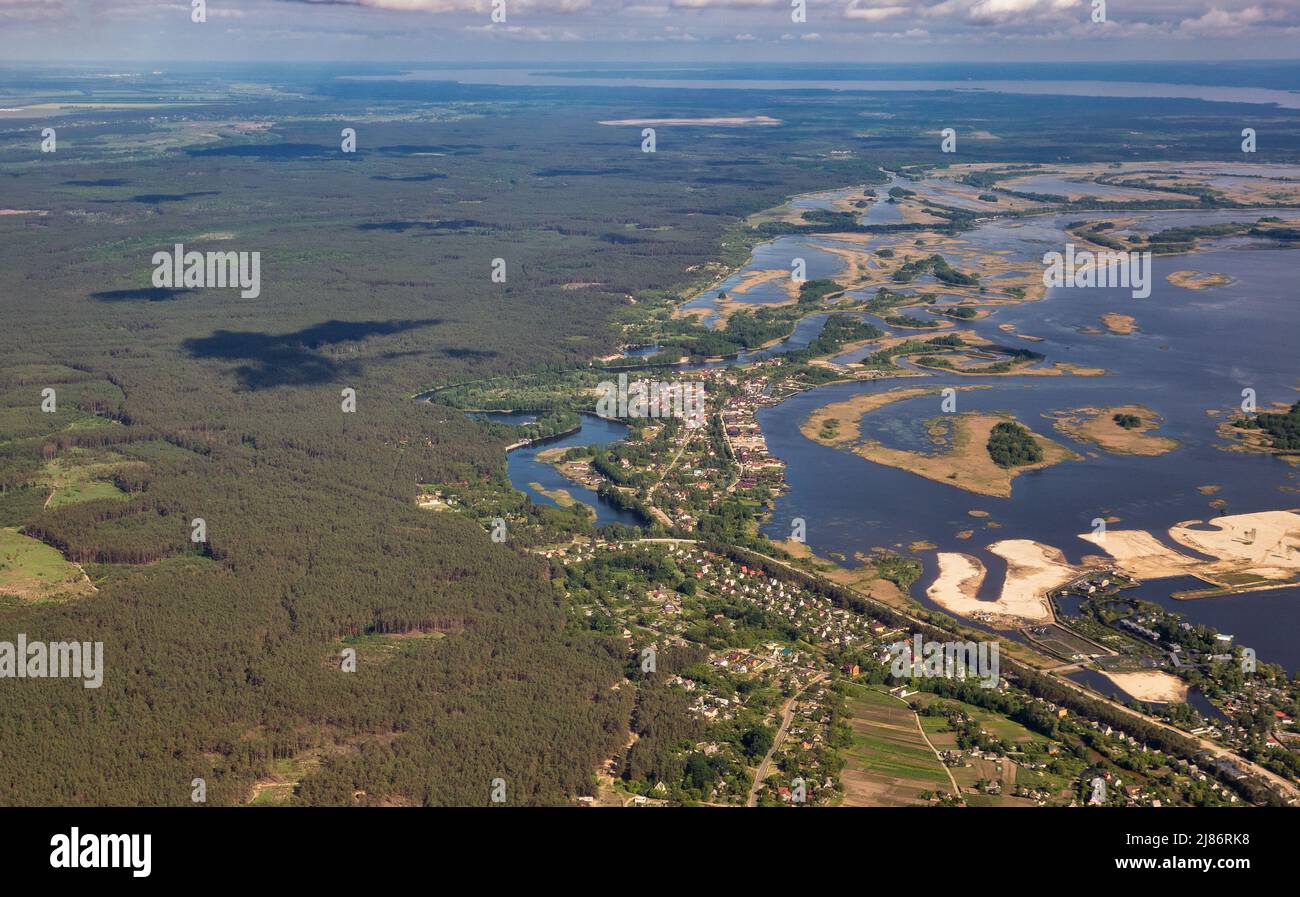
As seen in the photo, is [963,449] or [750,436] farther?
[750,436]

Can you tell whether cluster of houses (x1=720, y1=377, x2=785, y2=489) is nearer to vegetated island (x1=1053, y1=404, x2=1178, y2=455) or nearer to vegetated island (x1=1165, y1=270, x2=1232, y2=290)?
vegetated island (x1=1053, y1=404, x2=1178, y2=455)

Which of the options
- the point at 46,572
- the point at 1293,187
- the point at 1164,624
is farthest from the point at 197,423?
the point at 1293,187

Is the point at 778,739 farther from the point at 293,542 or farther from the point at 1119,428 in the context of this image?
the point at 1119,428

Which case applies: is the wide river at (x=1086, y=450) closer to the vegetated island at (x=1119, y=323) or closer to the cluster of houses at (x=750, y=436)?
the vegetated island at (x=1119, y=323)

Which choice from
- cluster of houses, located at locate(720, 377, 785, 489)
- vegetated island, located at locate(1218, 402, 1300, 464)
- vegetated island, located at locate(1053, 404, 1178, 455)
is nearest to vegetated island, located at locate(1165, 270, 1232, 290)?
vegetated island, located at locate(1218, 402, 1300, 464)

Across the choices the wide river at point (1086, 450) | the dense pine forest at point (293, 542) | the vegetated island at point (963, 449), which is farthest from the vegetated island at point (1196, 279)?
the vegetated island at point (963, 449)

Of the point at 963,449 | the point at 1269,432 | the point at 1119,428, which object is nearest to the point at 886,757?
the point at 963,449

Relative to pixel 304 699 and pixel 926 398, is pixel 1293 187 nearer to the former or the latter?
pixel 926 398
